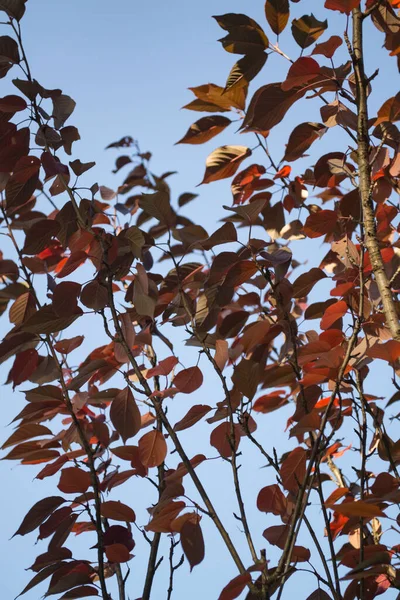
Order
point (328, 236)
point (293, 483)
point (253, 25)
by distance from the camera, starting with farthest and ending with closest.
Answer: point (328, 236)
point (253, 25)
point (293, 483)

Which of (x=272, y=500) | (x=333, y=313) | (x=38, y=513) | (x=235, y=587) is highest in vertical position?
(x=333, y=313)

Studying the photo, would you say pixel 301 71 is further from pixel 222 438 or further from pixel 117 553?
pixel 117 553

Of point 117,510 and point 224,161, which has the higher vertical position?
point 224,161

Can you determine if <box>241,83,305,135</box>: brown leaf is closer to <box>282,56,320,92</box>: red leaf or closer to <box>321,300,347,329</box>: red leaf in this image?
<box>282,56,320,92</box>: red leaf

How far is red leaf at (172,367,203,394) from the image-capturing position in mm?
980

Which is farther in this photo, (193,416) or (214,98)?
(214,98)

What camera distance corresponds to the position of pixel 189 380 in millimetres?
985

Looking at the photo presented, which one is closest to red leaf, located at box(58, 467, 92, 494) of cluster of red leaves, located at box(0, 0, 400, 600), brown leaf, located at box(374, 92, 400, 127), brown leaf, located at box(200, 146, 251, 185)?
cluster of red leaves, located at box(0, 0, 400, 600)

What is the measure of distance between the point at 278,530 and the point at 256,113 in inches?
25.1

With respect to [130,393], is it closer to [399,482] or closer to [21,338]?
[21,338]

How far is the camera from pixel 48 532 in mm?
1026

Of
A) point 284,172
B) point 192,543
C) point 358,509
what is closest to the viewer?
point 358,509

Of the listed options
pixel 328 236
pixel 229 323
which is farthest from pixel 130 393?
pixel 328 236

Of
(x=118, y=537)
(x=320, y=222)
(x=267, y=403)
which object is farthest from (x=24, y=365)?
(x=320, y=222)
